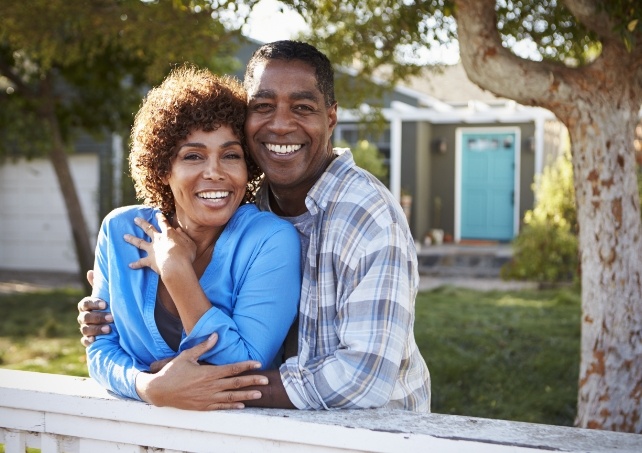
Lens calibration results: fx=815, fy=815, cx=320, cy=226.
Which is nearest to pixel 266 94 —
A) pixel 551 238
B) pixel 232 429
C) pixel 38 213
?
pixel 232 429

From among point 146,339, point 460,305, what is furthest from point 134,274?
point 460,305

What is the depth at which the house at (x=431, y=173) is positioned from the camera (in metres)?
15.4

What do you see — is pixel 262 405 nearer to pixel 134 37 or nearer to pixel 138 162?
pixel 138 162

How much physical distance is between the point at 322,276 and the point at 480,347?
16.4 ft

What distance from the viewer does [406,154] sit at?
17594 mm

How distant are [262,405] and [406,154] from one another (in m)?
15.5

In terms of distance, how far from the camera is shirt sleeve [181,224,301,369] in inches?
93.0

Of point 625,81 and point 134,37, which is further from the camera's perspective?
point 134,37

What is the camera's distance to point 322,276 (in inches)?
98.2

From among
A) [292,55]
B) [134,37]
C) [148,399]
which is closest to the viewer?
[148,399]

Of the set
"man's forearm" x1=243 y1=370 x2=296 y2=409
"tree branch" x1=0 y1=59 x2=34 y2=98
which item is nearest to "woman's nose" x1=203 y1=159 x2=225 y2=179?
"man's forearm" x1=243 y1=370 x2=296 y2=409

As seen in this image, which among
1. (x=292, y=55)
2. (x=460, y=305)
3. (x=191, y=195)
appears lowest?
(x=460, y=305)

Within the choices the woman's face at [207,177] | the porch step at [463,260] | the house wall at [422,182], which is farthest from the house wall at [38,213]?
the woman's face at [207,177]

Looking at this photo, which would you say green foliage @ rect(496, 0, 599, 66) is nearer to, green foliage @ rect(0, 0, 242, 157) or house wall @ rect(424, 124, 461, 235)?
green foliage @ rect(0, 0, 242, 157)
